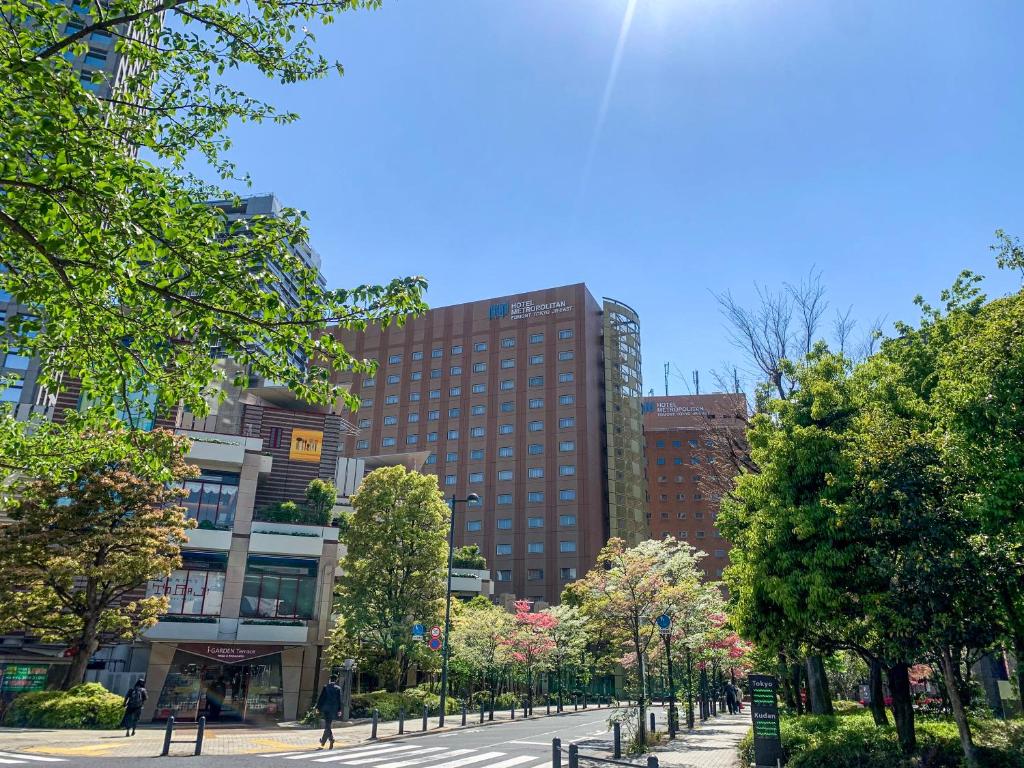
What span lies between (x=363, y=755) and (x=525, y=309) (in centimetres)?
6268

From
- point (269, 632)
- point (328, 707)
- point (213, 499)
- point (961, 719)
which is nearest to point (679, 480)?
point (269, 632)

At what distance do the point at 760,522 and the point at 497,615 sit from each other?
24.4 metres

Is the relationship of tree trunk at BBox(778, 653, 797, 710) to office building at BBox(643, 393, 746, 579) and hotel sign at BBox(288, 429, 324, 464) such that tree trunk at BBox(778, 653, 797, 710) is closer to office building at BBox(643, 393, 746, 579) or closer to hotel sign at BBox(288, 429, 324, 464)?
hotel sign at BBox(288, 429, 324, 464)

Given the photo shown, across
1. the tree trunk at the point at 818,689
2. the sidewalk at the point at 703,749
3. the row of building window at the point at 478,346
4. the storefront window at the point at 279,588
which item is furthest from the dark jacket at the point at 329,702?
the row of building window at the point at 478,346

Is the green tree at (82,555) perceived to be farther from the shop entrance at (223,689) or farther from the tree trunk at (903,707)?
the tree trunk at (903,707)

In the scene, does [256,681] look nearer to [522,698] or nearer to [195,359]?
[522,698]

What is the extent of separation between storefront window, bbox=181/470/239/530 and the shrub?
9830mm

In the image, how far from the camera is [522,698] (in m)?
40.2

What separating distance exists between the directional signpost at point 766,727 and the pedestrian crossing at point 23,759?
1444cm

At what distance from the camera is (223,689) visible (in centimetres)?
2895

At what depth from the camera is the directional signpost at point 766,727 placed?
1363cm

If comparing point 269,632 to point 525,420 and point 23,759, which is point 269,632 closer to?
point 23,759

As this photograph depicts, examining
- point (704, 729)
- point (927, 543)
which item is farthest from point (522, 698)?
point (927, 543)

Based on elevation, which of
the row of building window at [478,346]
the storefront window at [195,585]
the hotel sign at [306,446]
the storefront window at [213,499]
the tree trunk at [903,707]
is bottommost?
the tree trunk at [903,707]
